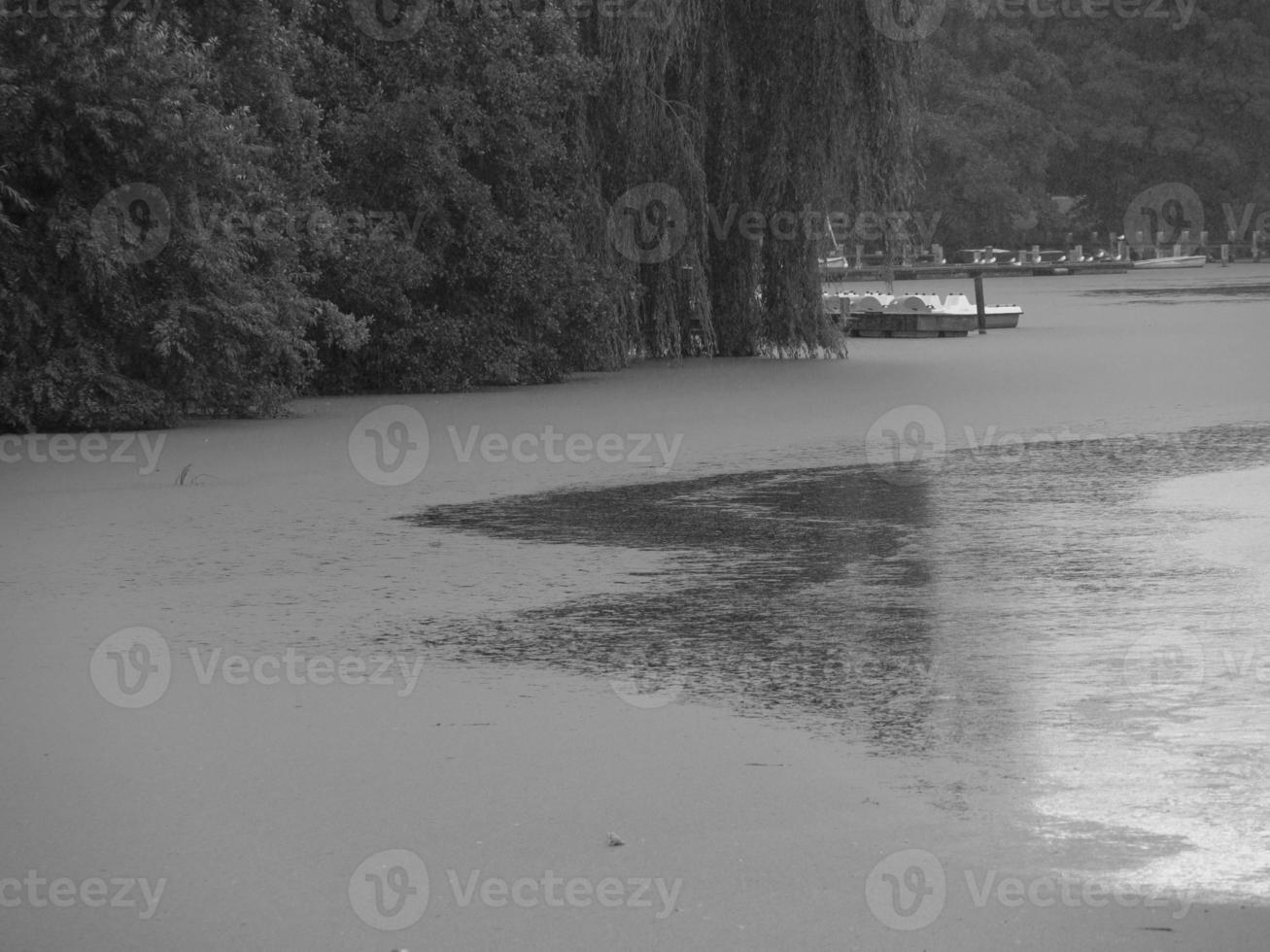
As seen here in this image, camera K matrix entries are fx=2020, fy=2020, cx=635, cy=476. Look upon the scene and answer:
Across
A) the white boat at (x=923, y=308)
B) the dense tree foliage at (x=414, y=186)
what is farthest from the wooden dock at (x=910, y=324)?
the dense tree foliage at (x=414, y=186)

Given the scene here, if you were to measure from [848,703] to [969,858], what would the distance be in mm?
1897

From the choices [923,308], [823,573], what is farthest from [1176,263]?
[823,573]

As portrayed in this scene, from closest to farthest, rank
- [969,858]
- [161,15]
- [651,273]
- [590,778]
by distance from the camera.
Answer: [969,858]
[590,778]
[161,15]
[651,273]

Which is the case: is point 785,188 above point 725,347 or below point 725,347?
above

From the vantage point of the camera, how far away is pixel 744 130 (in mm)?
25453

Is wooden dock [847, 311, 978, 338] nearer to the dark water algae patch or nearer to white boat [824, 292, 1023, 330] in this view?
white boat [824, 292, 1023, 330]

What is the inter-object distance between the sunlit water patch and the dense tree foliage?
5.78 meters

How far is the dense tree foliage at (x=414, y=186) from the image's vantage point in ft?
57.3

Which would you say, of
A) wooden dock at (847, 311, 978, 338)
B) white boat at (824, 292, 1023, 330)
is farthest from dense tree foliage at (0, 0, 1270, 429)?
white boat at (824, 292, 1023, 330)

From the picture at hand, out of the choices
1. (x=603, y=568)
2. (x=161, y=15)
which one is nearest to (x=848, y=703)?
(x=603, y=568)

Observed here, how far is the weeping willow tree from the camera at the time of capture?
24.4 metres

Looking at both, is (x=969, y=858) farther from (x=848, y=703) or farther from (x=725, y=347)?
(x=725, y=347)

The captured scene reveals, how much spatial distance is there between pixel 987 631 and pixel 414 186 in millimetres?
13529

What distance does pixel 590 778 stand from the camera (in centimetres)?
660
